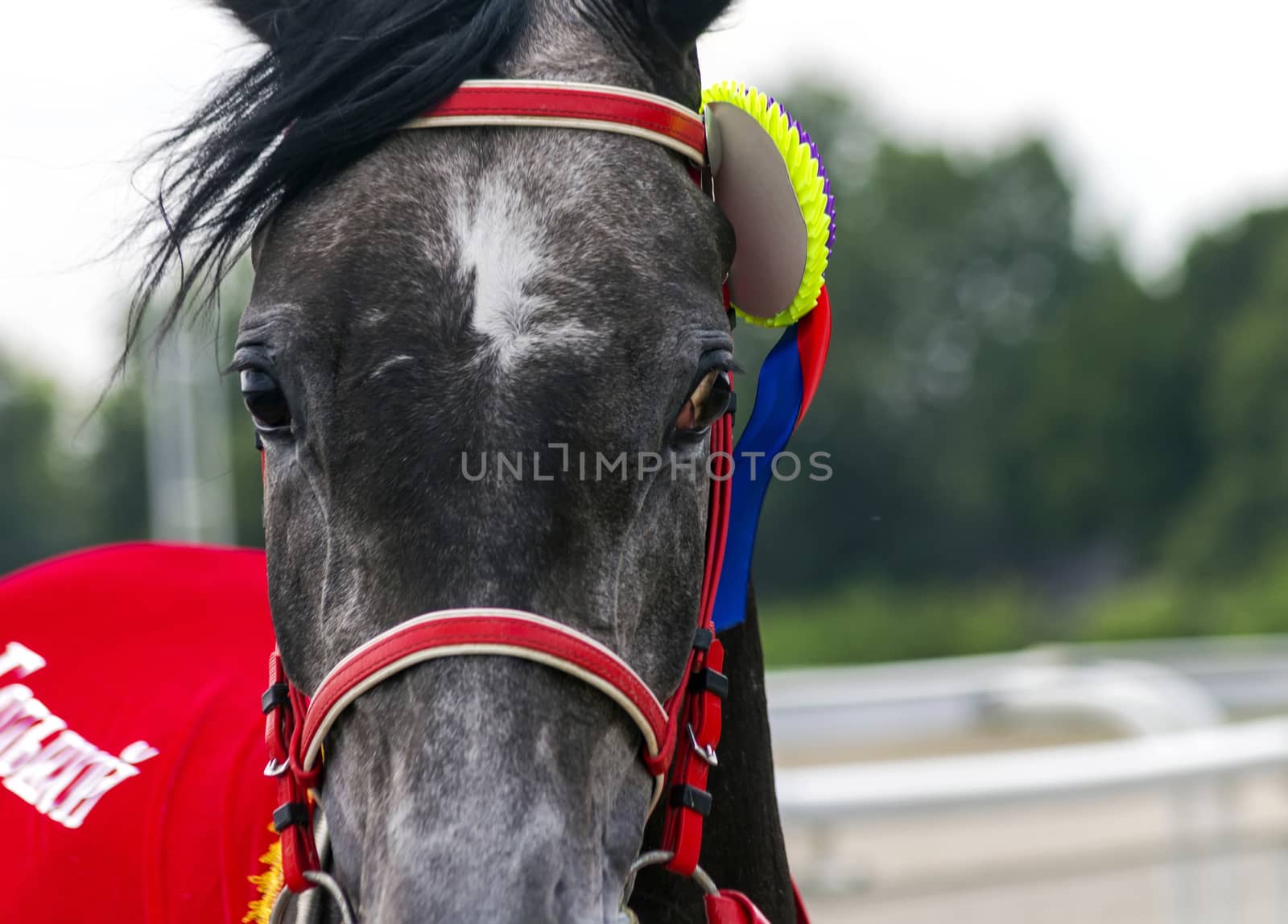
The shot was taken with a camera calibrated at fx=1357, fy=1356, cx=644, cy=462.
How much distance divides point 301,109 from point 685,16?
0.64 meters

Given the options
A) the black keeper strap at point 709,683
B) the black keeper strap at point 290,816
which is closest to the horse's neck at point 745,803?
the black keeper strap at point 709,683

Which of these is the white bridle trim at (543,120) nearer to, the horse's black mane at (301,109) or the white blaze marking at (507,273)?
the horse's black mane at (301,109)

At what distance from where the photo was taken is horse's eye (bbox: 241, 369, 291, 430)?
1865 mm

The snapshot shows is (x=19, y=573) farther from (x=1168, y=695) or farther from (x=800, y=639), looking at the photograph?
(x=800, y=639)

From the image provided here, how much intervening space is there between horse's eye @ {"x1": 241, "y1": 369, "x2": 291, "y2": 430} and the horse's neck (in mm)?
883

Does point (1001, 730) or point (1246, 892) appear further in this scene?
point (1001, 730)

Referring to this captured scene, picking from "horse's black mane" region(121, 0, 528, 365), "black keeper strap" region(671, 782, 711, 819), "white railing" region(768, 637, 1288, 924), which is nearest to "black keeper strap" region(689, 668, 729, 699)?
"black keeper strap" region(671, 782, 711, 819)

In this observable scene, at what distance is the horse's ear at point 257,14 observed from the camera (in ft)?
7.58

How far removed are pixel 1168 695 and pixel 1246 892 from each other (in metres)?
1.06

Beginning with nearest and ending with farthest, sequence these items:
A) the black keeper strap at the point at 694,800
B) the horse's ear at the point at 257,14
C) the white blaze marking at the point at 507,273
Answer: the white blaze marking at the point at 507,273 → the black keeper strap at the point at 694,800 → the horse's ear at the point at 257,14

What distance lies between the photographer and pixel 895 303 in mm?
50875

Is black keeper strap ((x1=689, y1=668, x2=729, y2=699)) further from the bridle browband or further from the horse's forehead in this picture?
the horse's forehead

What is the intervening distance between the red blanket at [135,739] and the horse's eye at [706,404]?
40.7 inches

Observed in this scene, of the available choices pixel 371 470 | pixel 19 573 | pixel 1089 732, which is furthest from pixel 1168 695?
pixel 371 470
